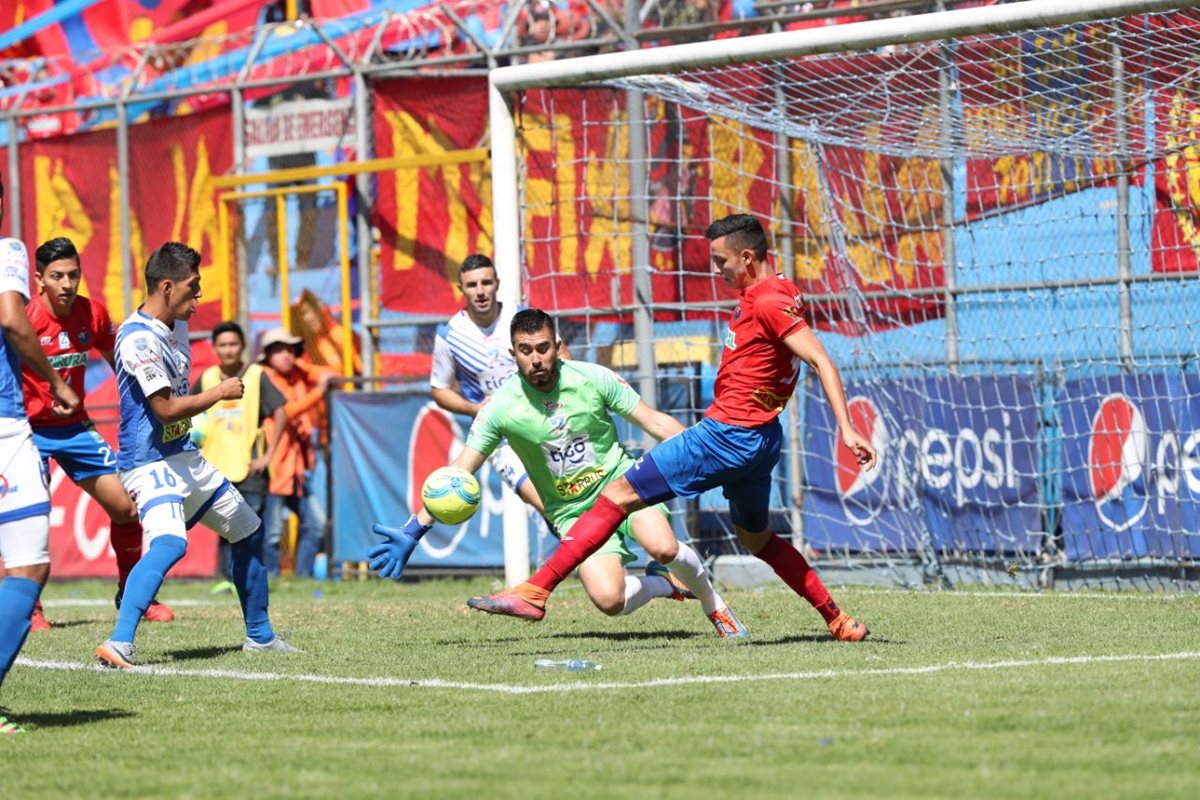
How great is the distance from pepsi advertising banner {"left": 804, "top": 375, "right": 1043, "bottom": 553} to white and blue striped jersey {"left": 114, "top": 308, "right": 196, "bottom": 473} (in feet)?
19.8

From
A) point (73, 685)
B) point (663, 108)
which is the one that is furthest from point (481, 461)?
point (663, 108)

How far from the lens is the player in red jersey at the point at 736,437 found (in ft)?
29.0

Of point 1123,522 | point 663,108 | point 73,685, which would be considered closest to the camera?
point 73,685

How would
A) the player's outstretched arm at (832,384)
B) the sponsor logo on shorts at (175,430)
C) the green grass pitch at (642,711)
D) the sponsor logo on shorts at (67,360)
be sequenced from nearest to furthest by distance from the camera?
the green grass pitch at (642,711) → the player's outstretched arm at (832,384) → the sponsor logo on shorts at (175,430) → the sponsor logo on shorts at (67,360)

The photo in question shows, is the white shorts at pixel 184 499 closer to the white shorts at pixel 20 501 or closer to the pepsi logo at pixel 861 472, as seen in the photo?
the white shorts at pixel 20 501

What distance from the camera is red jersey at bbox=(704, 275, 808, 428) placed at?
8.84 metres

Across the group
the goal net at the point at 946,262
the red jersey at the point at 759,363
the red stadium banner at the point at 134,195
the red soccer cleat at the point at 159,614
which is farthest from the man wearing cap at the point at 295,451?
the red jersey at the point at 759,363

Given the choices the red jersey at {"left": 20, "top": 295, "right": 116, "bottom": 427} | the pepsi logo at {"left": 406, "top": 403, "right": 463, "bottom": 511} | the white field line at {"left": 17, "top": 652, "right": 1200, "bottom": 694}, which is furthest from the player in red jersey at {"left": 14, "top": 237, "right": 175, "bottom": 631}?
the pepsi logo at {"left": 406, "top": 403, "right": 463, "bottom": 511}

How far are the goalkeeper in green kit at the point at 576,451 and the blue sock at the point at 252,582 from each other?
0.75 meters

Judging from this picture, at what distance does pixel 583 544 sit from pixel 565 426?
3.15ft

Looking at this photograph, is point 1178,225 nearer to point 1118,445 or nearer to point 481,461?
point 1118,445

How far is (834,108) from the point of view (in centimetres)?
1381

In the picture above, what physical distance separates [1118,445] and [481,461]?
5.21 metres

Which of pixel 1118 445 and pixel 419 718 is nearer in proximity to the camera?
pixel 419 718
